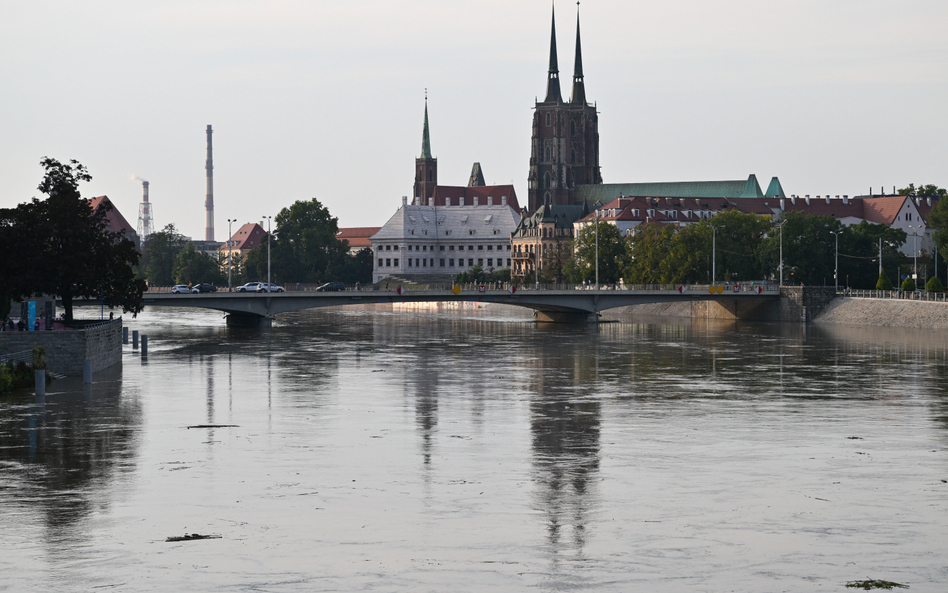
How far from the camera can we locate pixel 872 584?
20.2m

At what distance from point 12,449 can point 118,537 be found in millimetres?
12138

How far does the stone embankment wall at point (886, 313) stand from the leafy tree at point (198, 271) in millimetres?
98640

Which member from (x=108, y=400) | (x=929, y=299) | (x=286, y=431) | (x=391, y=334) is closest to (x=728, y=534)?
(x=286, y=431)

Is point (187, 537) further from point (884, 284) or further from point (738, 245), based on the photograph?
point (738, 245)

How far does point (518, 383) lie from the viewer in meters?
55.7

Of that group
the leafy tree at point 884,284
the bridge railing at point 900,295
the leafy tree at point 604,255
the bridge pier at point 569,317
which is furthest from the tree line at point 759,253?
the bridge pier at point 569,317

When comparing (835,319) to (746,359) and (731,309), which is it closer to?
(731,309)

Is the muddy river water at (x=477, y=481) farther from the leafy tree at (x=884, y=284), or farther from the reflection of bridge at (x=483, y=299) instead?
the leafy tree at (x=884, y=284)

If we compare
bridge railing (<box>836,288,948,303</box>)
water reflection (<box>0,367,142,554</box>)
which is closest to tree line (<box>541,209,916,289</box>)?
bridge railing (<box>836,288,948,303</box>)

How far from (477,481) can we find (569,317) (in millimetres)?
87365

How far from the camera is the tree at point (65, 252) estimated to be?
58.8m

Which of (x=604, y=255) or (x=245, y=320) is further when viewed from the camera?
(x=604, y=255)

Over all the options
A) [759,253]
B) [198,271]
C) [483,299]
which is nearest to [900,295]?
[759,253]

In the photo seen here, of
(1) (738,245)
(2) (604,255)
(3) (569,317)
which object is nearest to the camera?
(3) (569,317)
